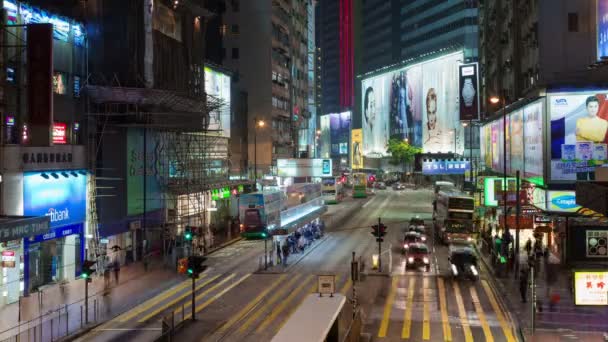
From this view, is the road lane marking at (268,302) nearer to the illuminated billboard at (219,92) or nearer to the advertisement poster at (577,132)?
the advertisement poster at (577,132)

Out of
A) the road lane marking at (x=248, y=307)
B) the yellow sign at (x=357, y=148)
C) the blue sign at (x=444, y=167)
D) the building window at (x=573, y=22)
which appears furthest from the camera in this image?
the yellow sign at (x=357, y=148)

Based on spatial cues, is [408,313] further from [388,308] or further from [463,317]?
[463,317]

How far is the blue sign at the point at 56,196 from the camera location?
30.4 metres

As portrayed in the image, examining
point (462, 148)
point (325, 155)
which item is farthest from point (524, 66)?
point (325, 155)

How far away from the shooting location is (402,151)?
134m

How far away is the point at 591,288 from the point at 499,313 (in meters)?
8.13

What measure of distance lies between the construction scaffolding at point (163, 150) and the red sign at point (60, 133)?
2.16 meters

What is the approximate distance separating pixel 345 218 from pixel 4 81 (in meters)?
45.4

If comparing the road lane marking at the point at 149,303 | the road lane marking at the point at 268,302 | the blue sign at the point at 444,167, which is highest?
the blue sign at the point at 444,167

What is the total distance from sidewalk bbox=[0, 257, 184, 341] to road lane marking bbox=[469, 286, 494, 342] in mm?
15503

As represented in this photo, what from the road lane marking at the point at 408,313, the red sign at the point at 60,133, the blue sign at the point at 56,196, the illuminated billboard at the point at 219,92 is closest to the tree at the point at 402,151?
the illuminated billboard at the point at 219,92

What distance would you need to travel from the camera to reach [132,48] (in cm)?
3822

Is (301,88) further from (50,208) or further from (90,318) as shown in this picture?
(90,318)

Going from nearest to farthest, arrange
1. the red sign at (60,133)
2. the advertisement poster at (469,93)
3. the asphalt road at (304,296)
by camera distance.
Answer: the asphalt road at (304,296)
the red sign at (60,133)
the advertisement poster at (469,93)
